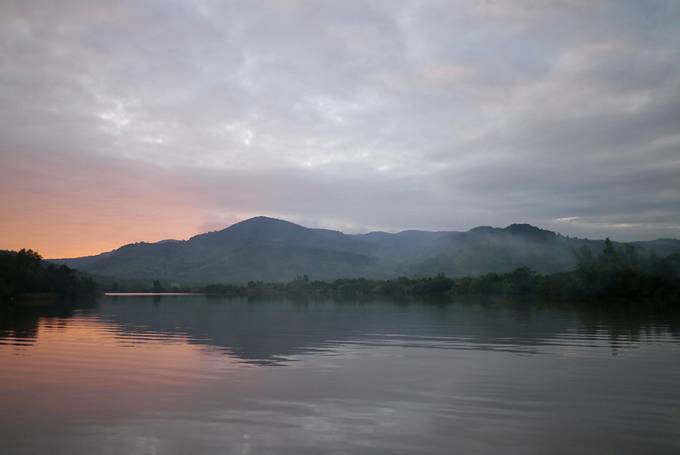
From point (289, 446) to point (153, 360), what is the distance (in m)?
16.5

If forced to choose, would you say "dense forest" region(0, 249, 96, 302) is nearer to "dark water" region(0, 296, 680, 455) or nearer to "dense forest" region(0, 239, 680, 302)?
"dense forest" region(0, 239, 680, 302)

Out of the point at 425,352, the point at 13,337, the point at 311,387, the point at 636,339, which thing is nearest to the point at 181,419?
the point at 311,387

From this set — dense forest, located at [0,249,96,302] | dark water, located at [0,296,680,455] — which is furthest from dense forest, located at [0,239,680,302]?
dark water, located at [0,296,680,455]

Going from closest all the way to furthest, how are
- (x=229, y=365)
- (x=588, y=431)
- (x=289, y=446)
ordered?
(x=289, y=446) < (x=588, y=431) < (x=229, y=365)

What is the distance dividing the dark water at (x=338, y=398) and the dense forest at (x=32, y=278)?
395 feet

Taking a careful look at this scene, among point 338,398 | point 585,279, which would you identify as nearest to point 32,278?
point 585,279

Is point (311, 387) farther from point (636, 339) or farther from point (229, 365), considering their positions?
point (636, 339)

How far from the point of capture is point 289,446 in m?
12.5

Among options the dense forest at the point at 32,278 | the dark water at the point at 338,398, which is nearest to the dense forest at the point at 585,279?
the dense forest at the point at 32,278

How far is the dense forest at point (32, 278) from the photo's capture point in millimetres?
136625

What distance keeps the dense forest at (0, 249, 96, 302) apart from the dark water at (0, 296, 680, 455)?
120456 mm

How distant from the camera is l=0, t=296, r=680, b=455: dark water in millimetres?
13039

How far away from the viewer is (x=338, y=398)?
59.1ft

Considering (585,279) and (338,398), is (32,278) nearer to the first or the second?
(585,279)
